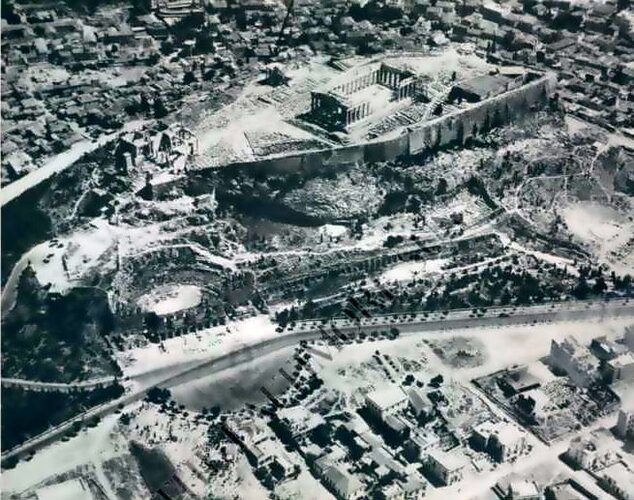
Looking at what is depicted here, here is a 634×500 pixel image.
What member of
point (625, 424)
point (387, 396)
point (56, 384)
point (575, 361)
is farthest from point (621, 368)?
point (56, 384)

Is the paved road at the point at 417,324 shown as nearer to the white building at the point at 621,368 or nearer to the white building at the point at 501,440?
the white building at the point at 621,368

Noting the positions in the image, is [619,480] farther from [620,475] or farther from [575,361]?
[575,361]

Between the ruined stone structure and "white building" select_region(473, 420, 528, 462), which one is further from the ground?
the ruined stone structure

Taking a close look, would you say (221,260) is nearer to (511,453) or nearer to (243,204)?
(243,204)

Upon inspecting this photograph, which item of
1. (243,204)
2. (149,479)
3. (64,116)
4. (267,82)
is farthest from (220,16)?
(149,479)

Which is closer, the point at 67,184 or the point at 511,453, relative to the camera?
the point at 511,453

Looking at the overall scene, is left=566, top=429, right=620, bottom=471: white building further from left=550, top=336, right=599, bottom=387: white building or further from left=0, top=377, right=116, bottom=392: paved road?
left=0, top=377, right=116, bottom=392: paved road

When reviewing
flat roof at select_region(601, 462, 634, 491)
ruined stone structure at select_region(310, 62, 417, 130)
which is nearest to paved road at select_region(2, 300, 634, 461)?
flat roof at select_region(601, 462, 634, 491)
